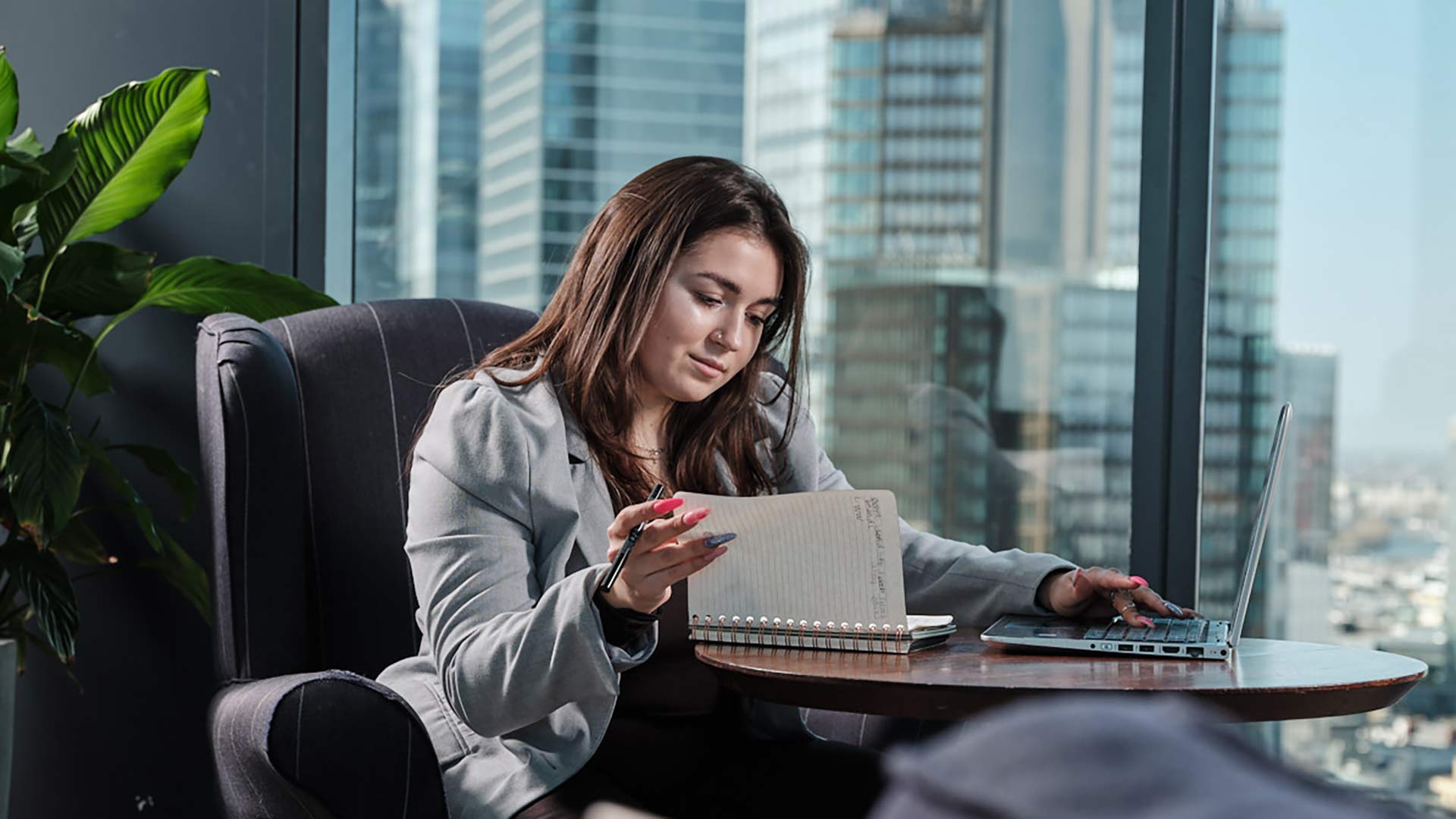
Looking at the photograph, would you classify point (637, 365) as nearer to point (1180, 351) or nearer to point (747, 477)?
point (747, 477)

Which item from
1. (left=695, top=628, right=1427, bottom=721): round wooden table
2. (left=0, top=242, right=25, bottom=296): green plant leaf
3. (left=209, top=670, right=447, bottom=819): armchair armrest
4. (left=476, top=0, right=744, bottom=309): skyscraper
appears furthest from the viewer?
(left=476, top=0, right=744, bottom=309): skyscraper

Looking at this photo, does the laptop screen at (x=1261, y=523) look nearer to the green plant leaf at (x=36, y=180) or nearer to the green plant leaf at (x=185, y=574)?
the green plant leaf at (x=185, y=574)

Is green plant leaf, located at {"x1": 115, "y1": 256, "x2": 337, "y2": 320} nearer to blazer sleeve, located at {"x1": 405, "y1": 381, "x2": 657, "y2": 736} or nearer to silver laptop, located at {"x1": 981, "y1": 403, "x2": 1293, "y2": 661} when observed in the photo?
blazer sleeve, located at {"x1": 405, "y1": 381, "x2": 657, "y2": 736}

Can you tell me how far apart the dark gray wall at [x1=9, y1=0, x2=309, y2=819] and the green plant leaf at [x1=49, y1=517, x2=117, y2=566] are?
176 mm

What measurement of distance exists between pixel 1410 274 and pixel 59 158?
82.8 inches

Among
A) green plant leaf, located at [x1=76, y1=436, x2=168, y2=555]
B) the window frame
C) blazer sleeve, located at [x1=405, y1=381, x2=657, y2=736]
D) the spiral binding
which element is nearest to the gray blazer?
blazer sleeve, located at [x1=405, y1=381, x2=657, y2=736]

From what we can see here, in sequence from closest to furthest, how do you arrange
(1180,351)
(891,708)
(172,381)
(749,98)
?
(891,708) < (1180,351) < (172,381) < (749,98)

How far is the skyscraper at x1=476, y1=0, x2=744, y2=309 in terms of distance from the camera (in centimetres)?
266

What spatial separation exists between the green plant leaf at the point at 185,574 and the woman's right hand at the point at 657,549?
1269 millimetres

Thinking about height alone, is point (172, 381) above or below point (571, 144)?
below

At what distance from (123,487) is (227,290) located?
1.20ft

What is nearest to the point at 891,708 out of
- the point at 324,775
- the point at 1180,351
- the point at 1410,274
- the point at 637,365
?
the point at 324,775

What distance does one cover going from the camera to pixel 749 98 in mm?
2635

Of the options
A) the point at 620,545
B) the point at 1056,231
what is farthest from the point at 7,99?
the point at 1056,231
